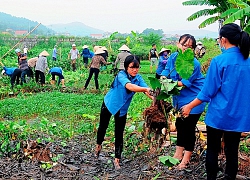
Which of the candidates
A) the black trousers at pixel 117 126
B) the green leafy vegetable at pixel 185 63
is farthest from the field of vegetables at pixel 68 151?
the green leafy vegetable at pixel 185 63

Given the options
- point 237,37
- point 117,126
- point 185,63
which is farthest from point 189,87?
point 117,126

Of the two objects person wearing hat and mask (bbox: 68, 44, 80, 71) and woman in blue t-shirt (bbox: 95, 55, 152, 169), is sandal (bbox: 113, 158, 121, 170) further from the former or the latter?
person wearing hat and mask (bbox: 68, 44, 80, 71)

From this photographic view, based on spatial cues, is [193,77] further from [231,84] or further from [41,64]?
[41,64]

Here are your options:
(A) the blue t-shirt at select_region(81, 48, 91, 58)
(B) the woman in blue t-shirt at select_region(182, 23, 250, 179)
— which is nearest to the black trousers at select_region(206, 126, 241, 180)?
(B) the woman in blue t-shirt at select_region(182, 23, 250, 179)

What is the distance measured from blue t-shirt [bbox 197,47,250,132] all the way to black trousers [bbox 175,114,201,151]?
0.90 meters

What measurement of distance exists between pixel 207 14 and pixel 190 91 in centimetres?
1086

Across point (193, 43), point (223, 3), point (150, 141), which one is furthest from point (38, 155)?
point (223, 3)

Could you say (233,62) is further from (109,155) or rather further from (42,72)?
(42,72)

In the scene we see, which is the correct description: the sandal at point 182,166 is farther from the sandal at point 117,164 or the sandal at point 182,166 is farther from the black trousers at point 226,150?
the sandal at point 117,164

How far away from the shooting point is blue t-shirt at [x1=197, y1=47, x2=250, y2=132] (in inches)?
129

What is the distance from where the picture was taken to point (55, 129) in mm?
6684

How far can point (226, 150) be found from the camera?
344 centimetres

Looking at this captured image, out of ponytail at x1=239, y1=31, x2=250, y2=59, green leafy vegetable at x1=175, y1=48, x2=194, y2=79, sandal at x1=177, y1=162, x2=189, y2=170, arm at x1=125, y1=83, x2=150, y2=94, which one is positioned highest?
ponytail at x1=239, y1=31, x2=250, y2=59

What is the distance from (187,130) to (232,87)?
3.85 ft
